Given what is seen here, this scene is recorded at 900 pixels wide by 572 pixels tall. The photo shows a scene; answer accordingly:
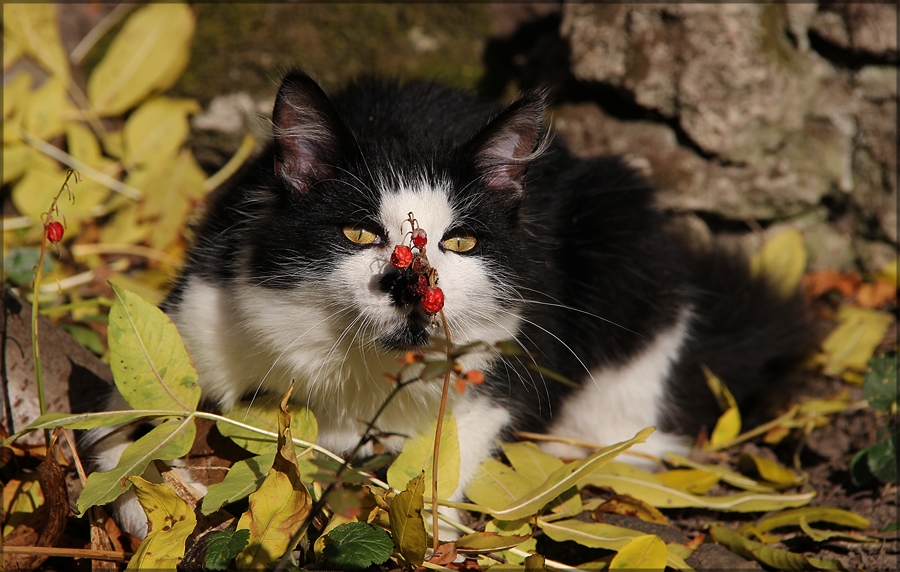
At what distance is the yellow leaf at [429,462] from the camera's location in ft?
5.76

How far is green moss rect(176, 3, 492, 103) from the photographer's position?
11.6 feet

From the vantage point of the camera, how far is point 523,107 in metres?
1.72

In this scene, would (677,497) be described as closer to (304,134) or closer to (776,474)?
(776,474)

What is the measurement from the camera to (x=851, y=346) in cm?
282

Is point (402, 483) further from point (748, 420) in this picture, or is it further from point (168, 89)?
point (168, 89)

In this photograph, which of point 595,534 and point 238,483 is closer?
point 238,483

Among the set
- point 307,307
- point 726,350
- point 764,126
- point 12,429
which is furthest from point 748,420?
point 12,429

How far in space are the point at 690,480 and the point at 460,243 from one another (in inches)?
47.7

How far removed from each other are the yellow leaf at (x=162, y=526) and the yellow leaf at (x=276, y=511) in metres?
0.12

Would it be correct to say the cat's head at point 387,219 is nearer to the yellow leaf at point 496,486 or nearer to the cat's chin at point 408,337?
the cat's chin at point 408,337

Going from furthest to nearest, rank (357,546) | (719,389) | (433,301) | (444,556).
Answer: (719,389)
(444,556)
(357,546)
(433,301)

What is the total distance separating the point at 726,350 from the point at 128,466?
206 centimetres

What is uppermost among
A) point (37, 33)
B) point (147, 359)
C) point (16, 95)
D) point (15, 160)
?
point (37, 33)

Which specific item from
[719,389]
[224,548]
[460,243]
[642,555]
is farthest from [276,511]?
[719,389]
